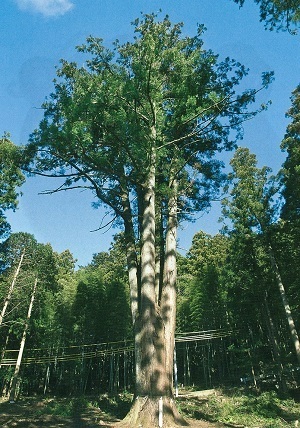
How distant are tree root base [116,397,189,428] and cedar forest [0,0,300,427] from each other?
3cm

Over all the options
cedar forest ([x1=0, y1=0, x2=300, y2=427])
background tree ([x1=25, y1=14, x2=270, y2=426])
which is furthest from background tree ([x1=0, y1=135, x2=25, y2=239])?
background tree ([x1=25, y1=14, x2=270, y2=426])

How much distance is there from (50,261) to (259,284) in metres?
12.8

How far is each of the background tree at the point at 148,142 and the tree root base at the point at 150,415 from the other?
24mm

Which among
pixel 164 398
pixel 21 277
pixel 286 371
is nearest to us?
pixel 164 398

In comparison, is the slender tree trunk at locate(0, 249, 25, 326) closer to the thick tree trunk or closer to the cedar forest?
the cedar forest

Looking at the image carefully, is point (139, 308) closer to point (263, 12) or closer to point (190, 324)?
point (263, 12)

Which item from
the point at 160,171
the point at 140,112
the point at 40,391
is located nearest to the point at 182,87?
the point at 140,112

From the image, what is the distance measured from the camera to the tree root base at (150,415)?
554 centimetres

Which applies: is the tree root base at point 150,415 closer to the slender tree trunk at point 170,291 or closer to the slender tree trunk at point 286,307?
the slender tree trunk at point 170,291

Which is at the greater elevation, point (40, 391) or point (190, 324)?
point (190, 324)

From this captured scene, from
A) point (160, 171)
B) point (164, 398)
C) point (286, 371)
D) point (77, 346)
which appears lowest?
point (164, 398)

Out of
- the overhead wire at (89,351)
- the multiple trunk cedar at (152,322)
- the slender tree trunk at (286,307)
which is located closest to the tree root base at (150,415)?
the multiple trunk cedar at (152,322)

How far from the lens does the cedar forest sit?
7.11 metres

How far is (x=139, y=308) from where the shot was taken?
23.7 feet
